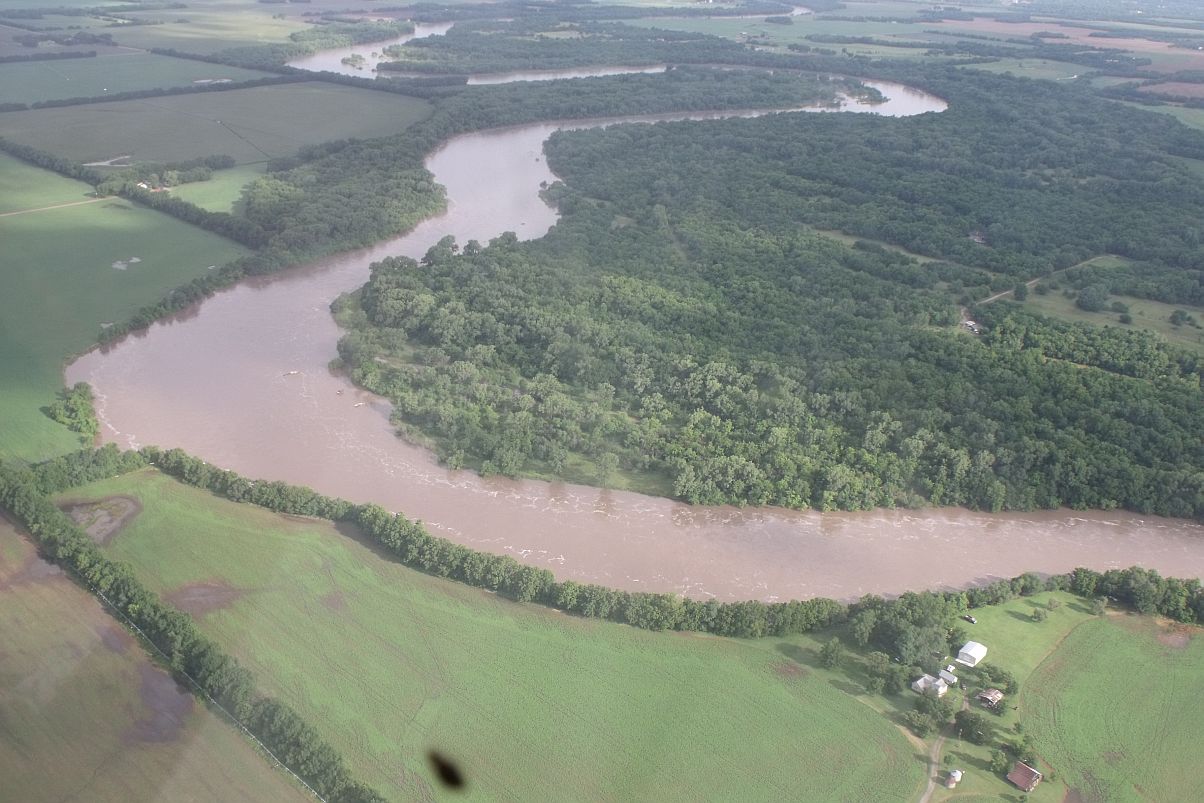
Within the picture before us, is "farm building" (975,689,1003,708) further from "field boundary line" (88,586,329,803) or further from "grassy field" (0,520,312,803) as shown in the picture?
"grassy field" (0,520,312,803)

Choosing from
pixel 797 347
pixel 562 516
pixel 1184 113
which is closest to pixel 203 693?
pixel 562 516

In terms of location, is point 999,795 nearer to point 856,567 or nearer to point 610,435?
point 856,567

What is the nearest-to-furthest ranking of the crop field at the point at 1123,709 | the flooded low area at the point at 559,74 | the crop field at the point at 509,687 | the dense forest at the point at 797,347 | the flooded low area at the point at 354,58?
1. the crop field at the point at 509,687
2. the crop field at the point at 1123,709
3. the dense forest at the point at 797,347
4. the flooded low area at the point at 559,74
5. the flooded low area at the point at 354,58

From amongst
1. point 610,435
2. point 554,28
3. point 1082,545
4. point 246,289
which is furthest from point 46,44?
point 1082,545

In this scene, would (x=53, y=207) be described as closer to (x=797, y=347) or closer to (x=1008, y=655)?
(x=797, y=347)

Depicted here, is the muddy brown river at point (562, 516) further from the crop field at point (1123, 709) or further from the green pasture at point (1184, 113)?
the green pasture at point (1184, 113)

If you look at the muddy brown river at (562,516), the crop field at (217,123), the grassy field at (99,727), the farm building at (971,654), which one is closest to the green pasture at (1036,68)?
the crop field at (217,123)

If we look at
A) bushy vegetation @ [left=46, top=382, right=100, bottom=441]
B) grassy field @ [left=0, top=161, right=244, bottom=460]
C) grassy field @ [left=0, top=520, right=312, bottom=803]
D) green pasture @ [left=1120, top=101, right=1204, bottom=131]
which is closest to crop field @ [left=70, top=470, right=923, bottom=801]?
grassy field @ [left=0, top=520, right=312, bottom=803]
